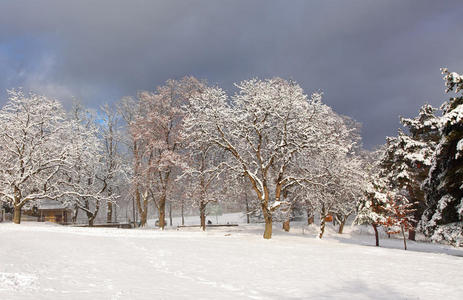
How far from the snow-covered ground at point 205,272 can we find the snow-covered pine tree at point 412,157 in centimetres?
1814

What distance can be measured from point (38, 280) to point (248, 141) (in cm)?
1671

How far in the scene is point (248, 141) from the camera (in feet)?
79.8

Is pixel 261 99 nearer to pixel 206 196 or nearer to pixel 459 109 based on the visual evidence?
pixel 206 196

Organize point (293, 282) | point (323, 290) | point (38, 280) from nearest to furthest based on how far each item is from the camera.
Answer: point (38, 280)
point (323, 290)
point (293, 282)

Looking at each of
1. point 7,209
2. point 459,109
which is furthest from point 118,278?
point 7,209

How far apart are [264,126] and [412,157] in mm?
19163

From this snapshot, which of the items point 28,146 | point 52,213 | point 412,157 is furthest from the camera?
point 52,213

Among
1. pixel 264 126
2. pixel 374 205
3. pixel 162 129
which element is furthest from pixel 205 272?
pixel 374 205

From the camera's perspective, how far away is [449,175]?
2022 cm

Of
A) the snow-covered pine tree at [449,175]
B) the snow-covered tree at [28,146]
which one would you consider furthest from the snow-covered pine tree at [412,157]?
the snow-covered tree at [28,146]

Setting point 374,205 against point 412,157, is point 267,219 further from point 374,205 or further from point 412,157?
point 412,157

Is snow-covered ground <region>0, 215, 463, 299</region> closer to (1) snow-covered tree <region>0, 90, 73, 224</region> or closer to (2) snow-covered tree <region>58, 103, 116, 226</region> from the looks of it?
(1) snow-covered tree <region>0, 90, 73, 224</region>

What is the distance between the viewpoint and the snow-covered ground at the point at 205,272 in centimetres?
985

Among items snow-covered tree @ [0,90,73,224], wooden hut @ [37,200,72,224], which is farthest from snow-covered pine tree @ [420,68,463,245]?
wooden hut @ [37,200,72,224]
